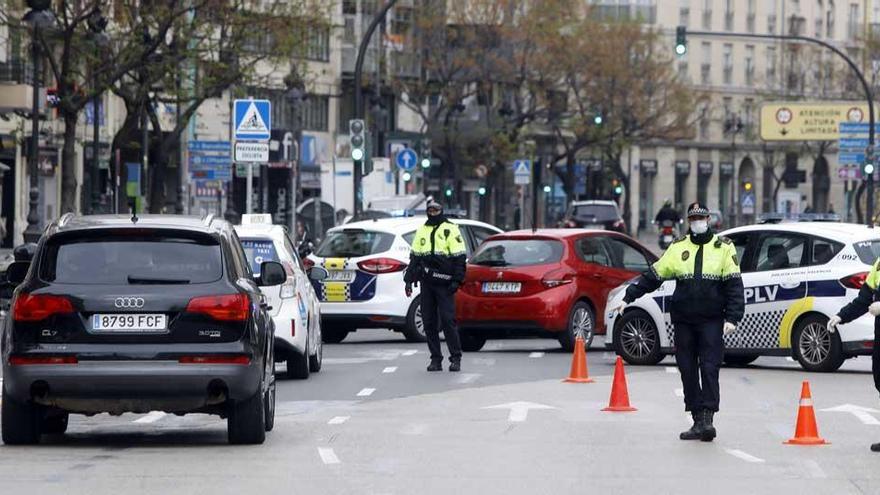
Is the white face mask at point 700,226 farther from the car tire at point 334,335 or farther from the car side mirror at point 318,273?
the car tire at point 334,335

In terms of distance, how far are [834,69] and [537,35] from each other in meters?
34.1

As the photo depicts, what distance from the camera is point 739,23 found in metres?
124

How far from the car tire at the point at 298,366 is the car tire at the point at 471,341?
4819 mm

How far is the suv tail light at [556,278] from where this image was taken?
2533 cm

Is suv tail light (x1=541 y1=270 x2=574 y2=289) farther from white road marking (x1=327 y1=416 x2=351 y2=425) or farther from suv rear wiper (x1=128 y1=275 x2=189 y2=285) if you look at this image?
suv rear wiper (x1=128 y1=275 x2=189 y2=285)

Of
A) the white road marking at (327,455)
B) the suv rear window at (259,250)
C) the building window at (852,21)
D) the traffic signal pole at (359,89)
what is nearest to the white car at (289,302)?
the suv rear window at (259,250)

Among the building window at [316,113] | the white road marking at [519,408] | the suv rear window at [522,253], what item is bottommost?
the white road marking at [519,408]

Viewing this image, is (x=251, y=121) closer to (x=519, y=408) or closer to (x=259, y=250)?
(x=259, y=250)

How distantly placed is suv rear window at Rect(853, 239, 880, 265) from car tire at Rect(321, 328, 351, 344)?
8.29 meters

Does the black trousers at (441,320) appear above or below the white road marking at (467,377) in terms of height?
above

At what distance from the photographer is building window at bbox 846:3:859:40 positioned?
12675cm

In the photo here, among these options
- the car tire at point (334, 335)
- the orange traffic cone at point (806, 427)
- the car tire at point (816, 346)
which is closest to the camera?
the orange traffic cone at point (806, 427)

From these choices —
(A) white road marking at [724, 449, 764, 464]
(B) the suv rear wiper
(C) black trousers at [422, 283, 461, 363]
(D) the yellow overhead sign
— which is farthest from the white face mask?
(D) the yellow overhead sign

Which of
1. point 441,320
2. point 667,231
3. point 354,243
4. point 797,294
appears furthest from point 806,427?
point 667,231
